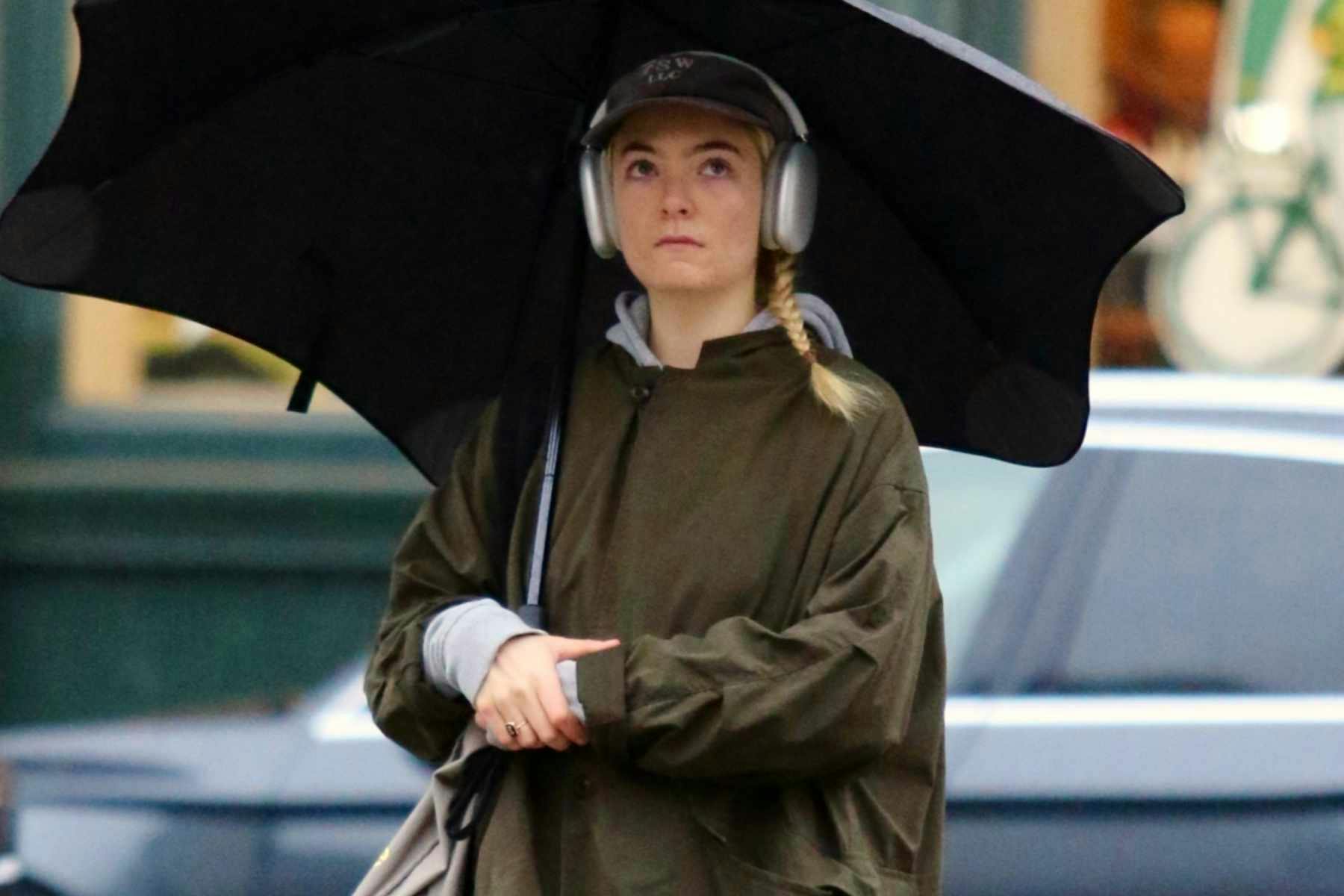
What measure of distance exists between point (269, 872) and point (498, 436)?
126cm

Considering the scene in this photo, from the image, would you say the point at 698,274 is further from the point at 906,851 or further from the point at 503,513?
the point at 906,851

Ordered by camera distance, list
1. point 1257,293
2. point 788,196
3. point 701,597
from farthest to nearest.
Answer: point 1257,293, point 788,196, point 701,597

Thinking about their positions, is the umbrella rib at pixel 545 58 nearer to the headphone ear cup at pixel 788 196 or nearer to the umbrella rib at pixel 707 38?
the umbrella rib at pixel 707 38

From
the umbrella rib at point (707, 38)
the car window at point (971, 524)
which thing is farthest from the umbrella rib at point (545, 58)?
the car window at point (971, 524)

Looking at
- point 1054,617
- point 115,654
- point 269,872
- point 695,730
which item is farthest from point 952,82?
Result: point 115,654

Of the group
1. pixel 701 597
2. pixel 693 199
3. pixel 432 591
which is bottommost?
pixel 432 591

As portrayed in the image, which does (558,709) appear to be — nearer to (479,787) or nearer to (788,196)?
(479,787)

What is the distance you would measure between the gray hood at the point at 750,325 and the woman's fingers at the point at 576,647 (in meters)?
0.34

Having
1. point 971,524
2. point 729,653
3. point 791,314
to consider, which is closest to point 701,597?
point 729,653

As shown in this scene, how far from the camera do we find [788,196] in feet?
7.97

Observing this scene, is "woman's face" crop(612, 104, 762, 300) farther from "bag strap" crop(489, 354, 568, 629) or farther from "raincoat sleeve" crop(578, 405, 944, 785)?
"raincoat sleeve" crop(578, 405, 944, 785)

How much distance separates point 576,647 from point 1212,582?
1661 mm

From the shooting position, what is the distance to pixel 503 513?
8.33 feet

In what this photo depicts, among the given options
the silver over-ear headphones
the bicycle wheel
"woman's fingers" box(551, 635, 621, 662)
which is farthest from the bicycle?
"woman's fingers" box(551, 635, 621, 662)
